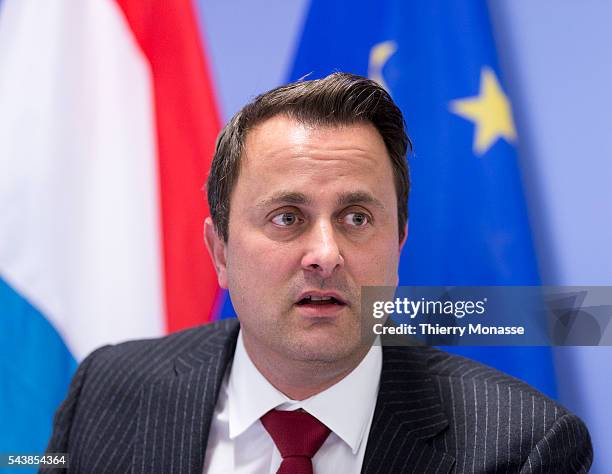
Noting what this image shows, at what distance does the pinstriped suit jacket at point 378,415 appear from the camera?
1619 mm

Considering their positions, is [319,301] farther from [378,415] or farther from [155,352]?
[155,352]

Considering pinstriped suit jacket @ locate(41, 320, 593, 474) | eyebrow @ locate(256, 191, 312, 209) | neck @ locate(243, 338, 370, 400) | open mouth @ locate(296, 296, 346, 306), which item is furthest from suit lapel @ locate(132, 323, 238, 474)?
eyebrow @ locate(256, 191, 312, 209)

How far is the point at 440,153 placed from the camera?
2160 mm

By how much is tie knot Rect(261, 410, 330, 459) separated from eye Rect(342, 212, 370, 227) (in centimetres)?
46

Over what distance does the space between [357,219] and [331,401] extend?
43 centimetres

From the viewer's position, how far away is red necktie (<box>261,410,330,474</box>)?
5.32ft

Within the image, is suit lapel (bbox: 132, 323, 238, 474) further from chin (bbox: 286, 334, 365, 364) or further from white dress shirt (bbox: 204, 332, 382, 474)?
chin (bbox: 286, 334, 365, 364)

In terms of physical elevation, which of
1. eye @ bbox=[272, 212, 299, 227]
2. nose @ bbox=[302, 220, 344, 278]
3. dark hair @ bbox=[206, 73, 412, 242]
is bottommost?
nose @ bbox=[302, 220, 344, 278]

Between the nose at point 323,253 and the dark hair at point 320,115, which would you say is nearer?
the nose at point 323,253

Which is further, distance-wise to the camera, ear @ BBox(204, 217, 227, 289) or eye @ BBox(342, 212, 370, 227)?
ear @ BBox(204, 217, 227, 289)

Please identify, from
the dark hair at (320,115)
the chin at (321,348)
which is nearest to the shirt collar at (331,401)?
the chin at (321,348)

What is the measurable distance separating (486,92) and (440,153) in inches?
8.7

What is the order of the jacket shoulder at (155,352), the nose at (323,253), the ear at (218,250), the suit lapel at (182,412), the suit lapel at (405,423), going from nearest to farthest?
the nose at (323,253), the suit lapel at (405,423), the suit lapel at (182,412), the ear at (218,250), the jacket shoulder at (155,352)

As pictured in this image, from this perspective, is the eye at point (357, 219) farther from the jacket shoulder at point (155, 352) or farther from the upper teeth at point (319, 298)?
the jacket shoulder at point (155, 352)
